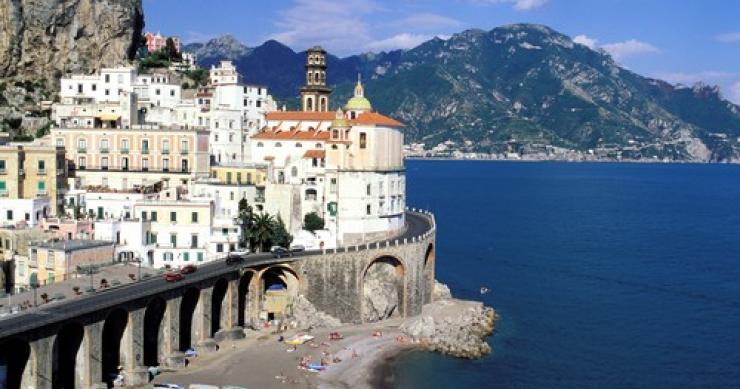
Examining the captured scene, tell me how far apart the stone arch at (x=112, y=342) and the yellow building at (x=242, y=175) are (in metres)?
29.4

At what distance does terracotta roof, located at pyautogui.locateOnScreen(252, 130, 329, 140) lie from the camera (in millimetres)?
99812

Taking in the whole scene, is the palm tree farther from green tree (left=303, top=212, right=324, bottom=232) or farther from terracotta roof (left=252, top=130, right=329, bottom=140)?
terracotta roof (left=252, top=130, right=329, bottom=140)

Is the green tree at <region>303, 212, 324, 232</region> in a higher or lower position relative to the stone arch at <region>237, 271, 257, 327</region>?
higher

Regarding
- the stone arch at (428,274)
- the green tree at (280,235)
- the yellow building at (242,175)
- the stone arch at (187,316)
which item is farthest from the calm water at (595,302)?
the yellow building at (242,175)

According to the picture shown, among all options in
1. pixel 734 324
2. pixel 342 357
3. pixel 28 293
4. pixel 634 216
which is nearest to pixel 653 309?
pixel 734 324

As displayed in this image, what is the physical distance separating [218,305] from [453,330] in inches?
863

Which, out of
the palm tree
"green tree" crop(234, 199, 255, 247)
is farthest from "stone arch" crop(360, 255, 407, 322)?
"green tree" crop(234, 199, 255, 247)

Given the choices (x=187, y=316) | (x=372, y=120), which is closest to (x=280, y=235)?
(x=372, y=120)

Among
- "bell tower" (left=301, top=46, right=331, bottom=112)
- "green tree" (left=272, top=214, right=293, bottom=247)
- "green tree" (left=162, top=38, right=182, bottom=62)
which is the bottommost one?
"green tree" (left=272, top=214, right=293, bottom=247)

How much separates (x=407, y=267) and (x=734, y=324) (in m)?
36.3

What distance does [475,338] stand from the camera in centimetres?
8150

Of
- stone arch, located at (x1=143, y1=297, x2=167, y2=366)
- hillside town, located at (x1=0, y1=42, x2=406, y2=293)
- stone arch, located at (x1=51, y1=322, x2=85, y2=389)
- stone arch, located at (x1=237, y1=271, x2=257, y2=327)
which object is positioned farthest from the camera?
stone arch, located at (x1=237, y1=271, x2=257, y2=327)

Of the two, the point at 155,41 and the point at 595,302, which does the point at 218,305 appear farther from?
the point at 155,41

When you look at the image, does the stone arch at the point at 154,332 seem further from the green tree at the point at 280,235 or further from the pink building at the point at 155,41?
the pink building at the point at 155,41
